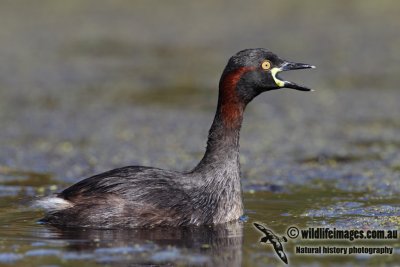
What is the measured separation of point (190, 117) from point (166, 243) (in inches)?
353

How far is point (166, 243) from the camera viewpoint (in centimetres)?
929

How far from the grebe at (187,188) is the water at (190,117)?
0.78 ft

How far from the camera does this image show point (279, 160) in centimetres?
1480

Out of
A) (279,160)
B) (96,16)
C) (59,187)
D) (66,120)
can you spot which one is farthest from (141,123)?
(96,16)

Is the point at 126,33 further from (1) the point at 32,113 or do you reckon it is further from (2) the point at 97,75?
(1) the point at 32,113

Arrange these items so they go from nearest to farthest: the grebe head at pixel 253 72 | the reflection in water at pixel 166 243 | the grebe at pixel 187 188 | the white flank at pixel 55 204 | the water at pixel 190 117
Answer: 1. the reflection in water at pixel 166 243
2. the water at pixel 190 117
3. the grebe at pixel 187 188
4. the white flank at pixel 55 204
5. the grebe head at pixel 253 72

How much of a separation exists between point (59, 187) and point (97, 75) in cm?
997

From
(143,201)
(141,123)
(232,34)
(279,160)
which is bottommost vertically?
(143,201)

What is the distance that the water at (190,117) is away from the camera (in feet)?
31.4

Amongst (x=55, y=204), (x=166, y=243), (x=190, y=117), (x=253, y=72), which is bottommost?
(x=166, y=243)

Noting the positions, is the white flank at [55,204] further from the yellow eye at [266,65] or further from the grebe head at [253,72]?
the yellow eye at [266,65]

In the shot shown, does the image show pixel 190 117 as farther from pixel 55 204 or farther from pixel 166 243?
pixel 166 243

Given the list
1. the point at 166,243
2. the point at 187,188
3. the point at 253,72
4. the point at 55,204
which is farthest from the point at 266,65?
the point at 55,204

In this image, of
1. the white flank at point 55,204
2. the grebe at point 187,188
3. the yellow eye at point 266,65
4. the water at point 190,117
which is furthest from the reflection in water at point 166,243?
the yellow eye at point 266,65
